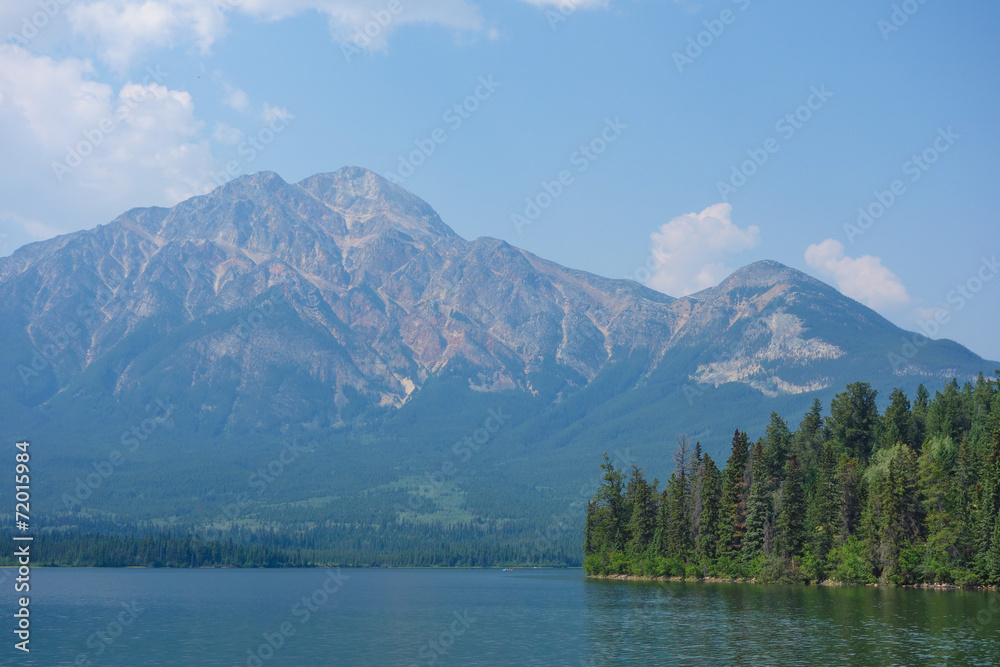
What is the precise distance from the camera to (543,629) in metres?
82.2

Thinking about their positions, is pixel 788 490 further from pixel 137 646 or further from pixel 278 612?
pixel 137 646

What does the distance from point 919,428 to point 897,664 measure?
102594mm

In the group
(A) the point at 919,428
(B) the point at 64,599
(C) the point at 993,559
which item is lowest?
(B) the point at 64,599

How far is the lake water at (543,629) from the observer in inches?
2478

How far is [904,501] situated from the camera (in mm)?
115312

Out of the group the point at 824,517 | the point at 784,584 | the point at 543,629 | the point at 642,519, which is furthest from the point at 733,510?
the point at 543,629

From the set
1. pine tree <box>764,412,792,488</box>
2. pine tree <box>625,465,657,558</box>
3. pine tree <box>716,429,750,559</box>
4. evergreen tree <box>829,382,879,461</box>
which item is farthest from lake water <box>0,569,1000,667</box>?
evergreen tree <box>829,382,879,461</box>

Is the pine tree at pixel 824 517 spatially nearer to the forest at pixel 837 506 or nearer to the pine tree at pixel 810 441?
the forest at pixel 837 506

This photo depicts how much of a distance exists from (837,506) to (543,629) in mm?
62687

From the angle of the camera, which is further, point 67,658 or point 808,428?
point 808,428

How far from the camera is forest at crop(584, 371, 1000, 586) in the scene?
360 ft

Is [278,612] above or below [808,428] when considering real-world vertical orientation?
below

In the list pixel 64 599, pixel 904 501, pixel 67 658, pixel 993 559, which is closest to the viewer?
pixel 67 658

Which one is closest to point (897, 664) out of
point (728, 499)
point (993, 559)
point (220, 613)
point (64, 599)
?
point (993, 559)
